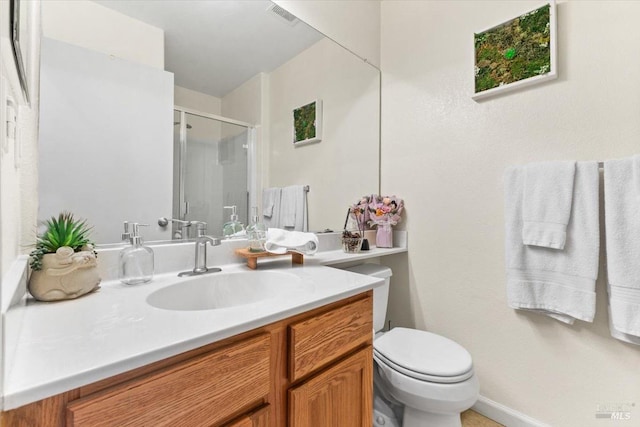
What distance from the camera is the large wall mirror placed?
0.88 metres

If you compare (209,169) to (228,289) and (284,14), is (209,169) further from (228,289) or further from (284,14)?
(284,14)

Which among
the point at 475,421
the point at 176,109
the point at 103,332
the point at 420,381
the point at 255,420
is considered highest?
the point at 176,109

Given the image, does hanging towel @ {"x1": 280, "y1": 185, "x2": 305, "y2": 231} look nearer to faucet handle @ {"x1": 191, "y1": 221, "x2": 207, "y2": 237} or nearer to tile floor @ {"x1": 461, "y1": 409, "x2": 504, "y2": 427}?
faucet handle @ {"x1": 191, "y1": 221, "x2": 207, "y2": 237}

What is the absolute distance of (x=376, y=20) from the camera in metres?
1.90

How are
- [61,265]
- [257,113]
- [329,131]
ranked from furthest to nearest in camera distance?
[329,131] < [257,113] < [61,265]

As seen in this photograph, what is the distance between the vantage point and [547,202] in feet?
3.93

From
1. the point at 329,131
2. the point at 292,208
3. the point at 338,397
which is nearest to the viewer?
the point at 338,397

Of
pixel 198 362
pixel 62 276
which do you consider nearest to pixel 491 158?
pixel 198 362

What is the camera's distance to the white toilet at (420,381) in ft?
3.51

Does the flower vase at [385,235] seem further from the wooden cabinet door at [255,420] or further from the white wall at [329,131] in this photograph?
the wooden cabinet door at [255,420]

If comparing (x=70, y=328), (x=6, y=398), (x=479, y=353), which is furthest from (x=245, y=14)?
(x=479, y=353)

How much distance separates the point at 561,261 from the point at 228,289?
134cm

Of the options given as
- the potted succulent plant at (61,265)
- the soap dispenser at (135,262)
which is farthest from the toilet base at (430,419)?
the potted succulent plant at (61,265)

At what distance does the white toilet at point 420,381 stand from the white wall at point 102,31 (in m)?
1.50
